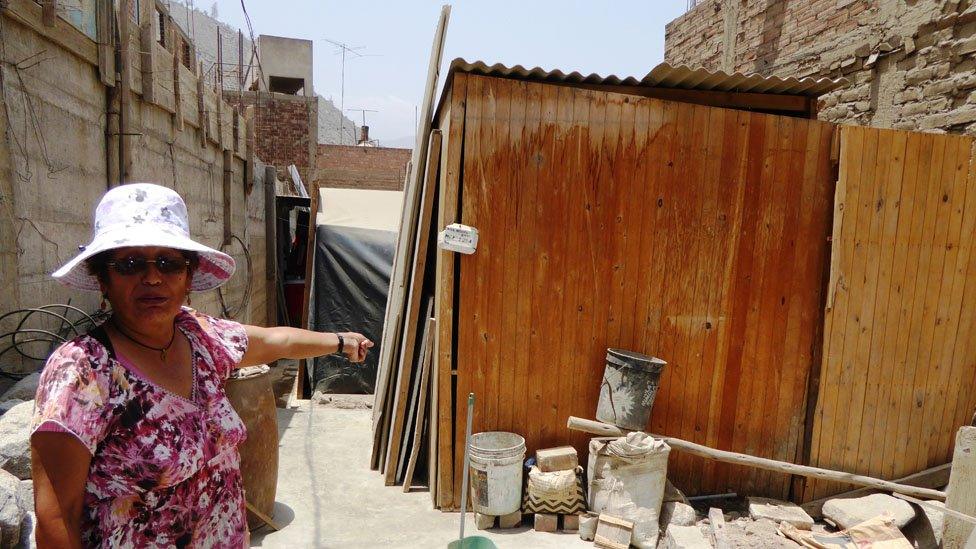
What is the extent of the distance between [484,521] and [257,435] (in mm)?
1663

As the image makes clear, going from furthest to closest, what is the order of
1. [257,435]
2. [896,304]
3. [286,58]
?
[286,58], [896,304], [257,435]

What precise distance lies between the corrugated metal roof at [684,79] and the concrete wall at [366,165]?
15579 millimetres

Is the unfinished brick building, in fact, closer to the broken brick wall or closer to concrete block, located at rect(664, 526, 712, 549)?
concrete block, located at rect(664, 526, 712, 549)

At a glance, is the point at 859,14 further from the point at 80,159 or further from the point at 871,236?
the point at 80,159

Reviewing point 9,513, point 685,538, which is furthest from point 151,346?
point 685,538

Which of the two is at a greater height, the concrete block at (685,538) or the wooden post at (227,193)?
the wooden post at (227,193)

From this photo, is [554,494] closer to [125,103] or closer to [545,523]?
[545,523]

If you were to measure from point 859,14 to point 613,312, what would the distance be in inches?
181

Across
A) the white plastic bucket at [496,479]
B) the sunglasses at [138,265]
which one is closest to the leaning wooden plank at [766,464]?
the white plastic bucket at [496,479]

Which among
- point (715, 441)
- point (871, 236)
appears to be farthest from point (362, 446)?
point (871, 236)

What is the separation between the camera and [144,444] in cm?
141

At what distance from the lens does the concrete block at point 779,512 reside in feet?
13.0

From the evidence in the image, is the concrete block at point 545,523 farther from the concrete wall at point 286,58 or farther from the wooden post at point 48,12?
the concrete wall at point 286,58

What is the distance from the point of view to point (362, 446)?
5.27 m
